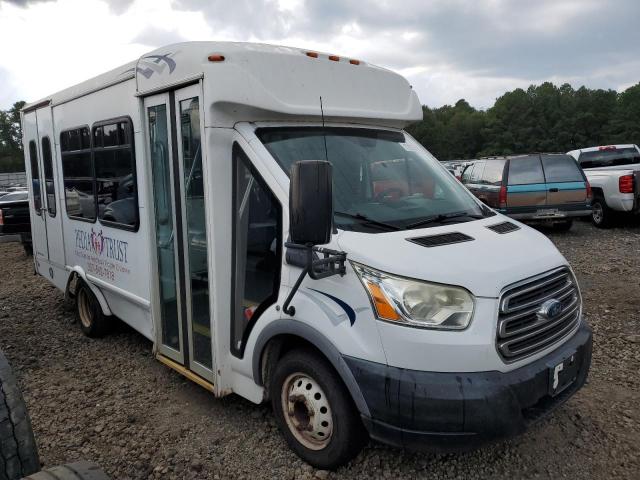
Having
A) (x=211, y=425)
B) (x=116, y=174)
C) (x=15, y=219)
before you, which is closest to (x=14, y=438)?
(x=211, y=425)

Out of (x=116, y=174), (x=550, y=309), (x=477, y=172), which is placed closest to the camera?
(x=550, y=309)

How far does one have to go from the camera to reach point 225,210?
339cm

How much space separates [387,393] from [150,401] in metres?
2.33

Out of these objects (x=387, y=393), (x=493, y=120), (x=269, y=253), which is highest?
(x=493, y=120)

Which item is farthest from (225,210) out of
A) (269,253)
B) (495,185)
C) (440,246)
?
(495,185)

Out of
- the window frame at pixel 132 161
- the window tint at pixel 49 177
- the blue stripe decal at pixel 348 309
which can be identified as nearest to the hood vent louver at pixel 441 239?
the blue stripe decal at pixel 348 309

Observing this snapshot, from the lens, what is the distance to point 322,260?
271cm

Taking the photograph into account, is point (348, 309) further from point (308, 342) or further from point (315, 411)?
point (315, 411)

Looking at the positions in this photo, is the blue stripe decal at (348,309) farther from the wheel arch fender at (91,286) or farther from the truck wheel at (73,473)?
the wheel arch fender at (91,286)

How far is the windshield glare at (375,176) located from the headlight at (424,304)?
0.48m

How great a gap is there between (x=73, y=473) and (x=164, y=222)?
2138mm

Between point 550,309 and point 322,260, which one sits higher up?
point 322,260

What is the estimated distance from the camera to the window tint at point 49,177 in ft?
19.6

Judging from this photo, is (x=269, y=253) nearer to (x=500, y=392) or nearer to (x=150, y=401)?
(x=500, y=392)
